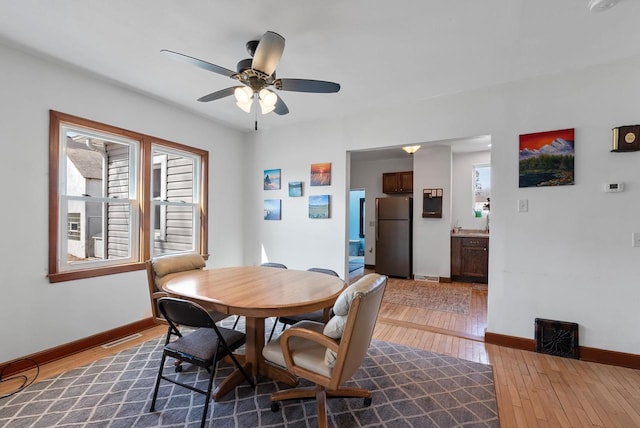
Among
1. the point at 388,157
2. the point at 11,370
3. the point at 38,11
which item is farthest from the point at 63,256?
the point at 388,157

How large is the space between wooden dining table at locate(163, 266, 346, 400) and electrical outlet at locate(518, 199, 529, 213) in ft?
6.39

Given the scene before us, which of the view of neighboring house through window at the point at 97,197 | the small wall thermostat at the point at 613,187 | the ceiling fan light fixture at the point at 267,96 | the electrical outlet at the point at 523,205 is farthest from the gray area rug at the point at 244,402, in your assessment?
the ceiling fan light fixture at the point at 267,96

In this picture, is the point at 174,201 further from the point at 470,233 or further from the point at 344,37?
the point at 470,233

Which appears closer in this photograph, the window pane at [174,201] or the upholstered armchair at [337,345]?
the upholstered armchair at [337,345]

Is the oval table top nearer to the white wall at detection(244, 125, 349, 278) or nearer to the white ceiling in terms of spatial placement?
the white wall at detection(244, 125, 349, 278)

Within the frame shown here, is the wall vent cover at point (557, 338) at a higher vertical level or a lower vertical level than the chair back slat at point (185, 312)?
lower

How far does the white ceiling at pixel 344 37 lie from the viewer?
1.83m

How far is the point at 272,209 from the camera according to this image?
4.35m

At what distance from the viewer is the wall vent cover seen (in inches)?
101

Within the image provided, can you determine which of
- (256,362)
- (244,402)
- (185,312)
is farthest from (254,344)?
(185,312)

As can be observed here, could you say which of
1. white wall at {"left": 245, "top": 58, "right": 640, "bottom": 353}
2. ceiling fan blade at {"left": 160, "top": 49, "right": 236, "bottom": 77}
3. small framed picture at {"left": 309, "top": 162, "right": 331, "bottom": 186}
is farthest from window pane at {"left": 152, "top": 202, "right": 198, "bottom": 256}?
white wall at {"left": 245, "top": 58, "right": 640, "bottom": 353}

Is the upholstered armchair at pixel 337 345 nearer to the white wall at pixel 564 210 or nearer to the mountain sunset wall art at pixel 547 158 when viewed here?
the white wall at pixel 564 210

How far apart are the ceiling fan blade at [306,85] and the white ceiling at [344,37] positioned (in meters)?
0.36

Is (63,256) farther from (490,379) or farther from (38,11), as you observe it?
(490,379)
